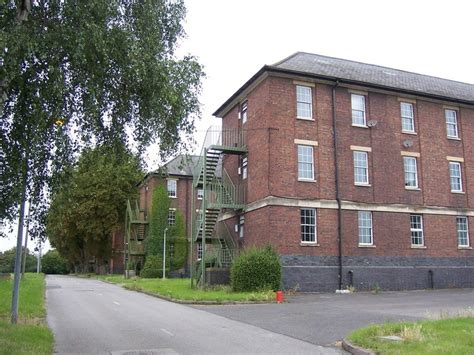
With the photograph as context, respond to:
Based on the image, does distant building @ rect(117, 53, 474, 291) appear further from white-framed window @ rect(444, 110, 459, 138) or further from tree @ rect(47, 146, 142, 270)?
tree @ rect(47, 146, 142, 270)

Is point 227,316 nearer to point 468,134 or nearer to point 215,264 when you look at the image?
point 215,264

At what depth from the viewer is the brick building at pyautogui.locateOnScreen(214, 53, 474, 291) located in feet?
84.7

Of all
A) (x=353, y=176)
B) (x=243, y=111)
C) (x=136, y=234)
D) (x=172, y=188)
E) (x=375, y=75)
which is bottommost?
(x=136, y=234)

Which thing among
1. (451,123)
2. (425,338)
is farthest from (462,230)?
(425,338)

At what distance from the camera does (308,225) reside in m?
25.9

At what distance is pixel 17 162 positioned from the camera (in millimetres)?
9523

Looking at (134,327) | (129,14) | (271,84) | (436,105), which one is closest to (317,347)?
(134,327)

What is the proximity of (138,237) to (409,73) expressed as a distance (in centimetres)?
2929

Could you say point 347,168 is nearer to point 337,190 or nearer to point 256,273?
point 337,190

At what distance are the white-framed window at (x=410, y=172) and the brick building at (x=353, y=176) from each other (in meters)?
0.06

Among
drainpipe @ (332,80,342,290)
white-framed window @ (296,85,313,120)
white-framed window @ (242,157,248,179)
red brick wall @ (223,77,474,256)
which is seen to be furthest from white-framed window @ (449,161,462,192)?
white-framed window @ (242,157,248,179)

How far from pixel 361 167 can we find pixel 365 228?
10.9ft

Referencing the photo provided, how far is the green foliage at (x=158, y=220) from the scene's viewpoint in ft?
149

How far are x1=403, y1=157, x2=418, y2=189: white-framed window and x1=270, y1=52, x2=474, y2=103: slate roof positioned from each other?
3.95 metres
